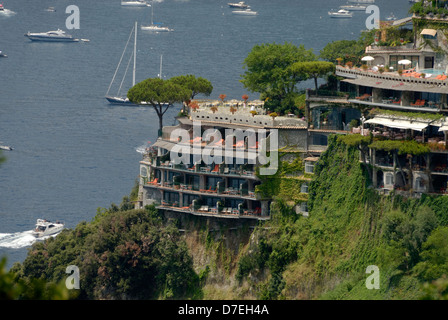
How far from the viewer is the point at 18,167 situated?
18825 centimetres

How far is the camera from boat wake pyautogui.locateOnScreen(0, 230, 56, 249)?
155863 millimetres

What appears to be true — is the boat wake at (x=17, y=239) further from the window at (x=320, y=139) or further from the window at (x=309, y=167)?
the window at (x=320, y=139)

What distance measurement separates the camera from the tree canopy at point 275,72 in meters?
129

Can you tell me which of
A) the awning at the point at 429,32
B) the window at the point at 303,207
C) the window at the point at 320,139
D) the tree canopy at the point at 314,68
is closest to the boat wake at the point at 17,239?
the tree canopy at the point at 314,68

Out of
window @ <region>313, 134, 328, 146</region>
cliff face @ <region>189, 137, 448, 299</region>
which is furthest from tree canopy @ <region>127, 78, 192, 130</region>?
window @ <region>313, 134, 328, 146</region>

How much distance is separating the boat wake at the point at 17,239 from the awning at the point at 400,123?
195 feet

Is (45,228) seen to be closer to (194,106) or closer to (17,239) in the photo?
(17,239)

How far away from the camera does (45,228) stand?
6280 inches

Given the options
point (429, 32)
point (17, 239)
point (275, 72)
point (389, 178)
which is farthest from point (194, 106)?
point (17, 239)

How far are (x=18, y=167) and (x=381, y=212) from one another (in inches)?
3611

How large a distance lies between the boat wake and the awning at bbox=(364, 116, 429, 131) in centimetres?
5953
